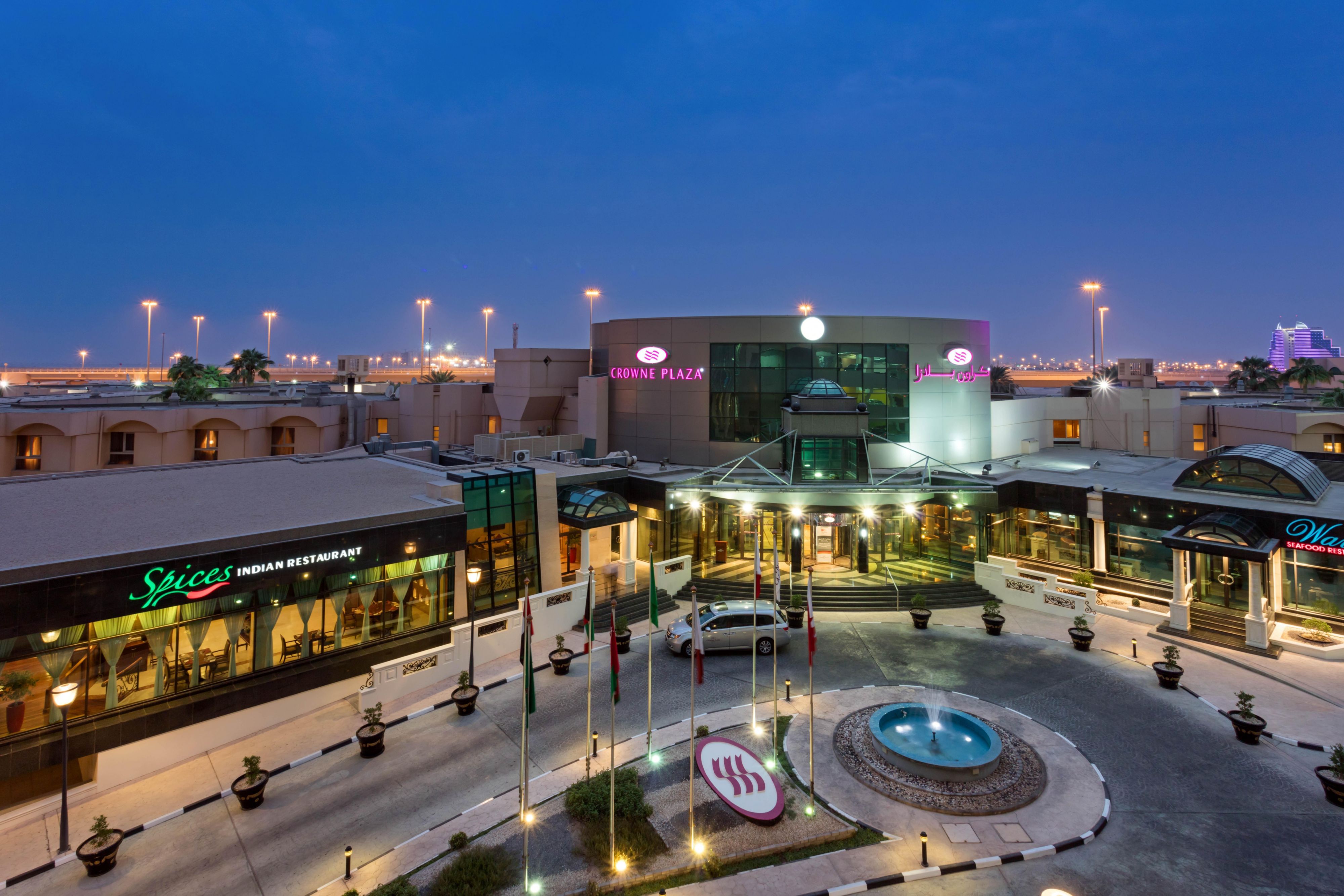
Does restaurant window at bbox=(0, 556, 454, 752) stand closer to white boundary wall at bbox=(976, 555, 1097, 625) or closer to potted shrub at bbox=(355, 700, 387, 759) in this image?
potted shrub at bbox=(355, 700, 387, 759)

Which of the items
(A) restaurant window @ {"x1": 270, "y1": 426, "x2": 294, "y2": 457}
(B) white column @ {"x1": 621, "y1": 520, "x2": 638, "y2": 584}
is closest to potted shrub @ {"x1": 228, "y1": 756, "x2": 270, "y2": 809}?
(B) white column @ {"x1": 621, "y1": 520, "x2": 638, "y2": 584}

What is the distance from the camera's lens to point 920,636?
26375 mm

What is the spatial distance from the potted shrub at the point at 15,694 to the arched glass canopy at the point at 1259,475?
45.3 meters

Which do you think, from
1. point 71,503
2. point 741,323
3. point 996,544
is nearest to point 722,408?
point 741,323

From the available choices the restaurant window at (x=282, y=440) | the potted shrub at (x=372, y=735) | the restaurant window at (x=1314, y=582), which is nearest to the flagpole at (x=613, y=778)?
the potted shrub at (x=372, y=735)

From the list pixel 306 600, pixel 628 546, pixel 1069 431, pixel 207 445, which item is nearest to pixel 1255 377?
pixel 1069 431

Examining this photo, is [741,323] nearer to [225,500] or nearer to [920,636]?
[920,636]

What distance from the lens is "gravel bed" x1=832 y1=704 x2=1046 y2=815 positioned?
15.1 m

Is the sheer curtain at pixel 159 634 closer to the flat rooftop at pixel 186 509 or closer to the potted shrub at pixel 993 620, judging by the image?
the flat rooftop at pixel 186 509

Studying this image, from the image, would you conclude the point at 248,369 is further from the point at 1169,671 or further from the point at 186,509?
the point at 1169,671

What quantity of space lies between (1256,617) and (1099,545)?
27.8 feet

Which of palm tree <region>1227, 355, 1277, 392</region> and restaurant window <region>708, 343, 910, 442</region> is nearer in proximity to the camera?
restaurant window <region>708, 343, 910, 442</region>

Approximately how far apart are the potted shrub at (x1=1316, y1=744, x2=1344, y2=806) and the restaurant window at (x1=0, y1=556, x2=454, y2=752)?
2755 centimetres

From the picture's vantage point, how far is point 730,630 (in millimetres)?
23781
